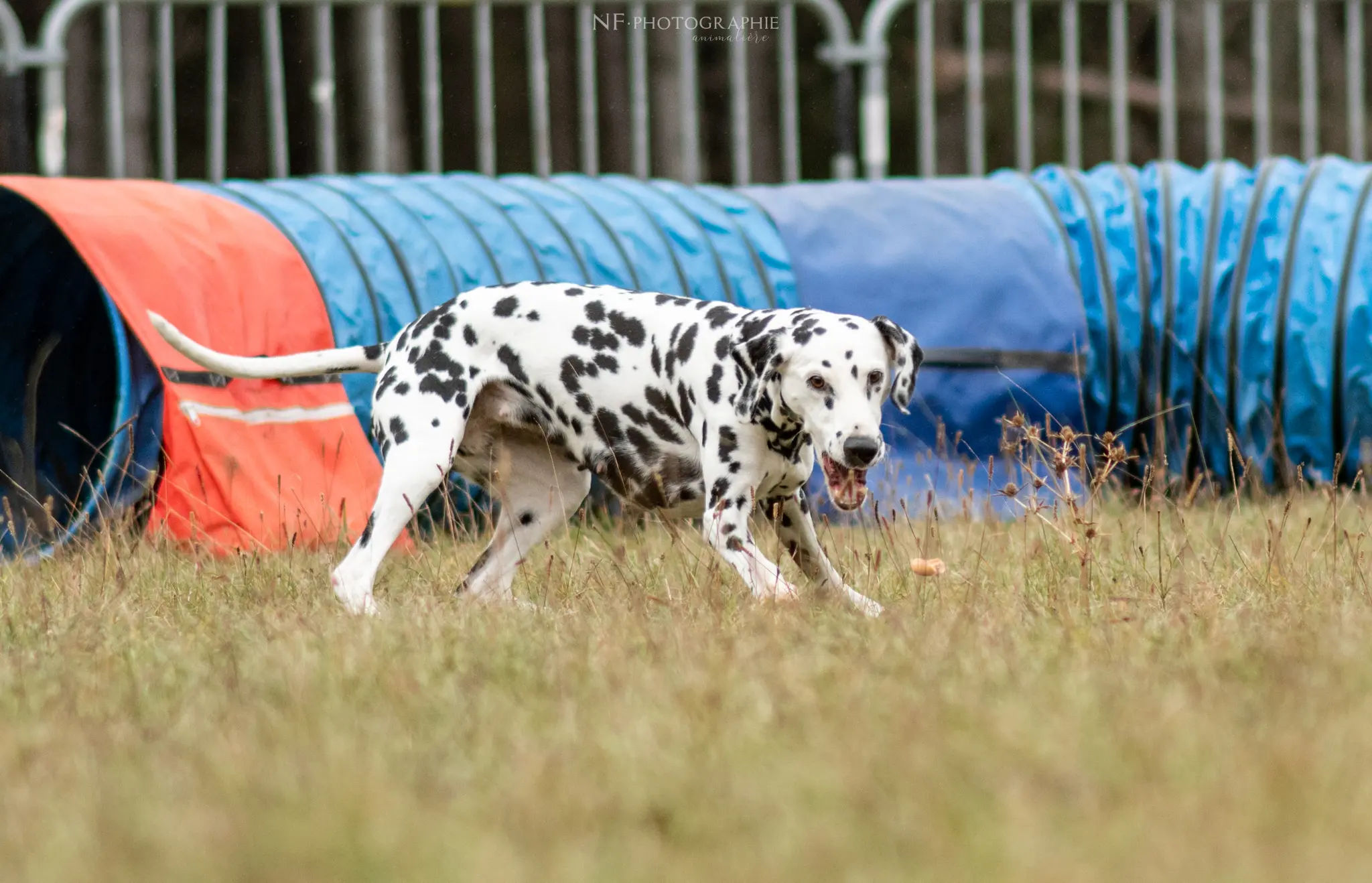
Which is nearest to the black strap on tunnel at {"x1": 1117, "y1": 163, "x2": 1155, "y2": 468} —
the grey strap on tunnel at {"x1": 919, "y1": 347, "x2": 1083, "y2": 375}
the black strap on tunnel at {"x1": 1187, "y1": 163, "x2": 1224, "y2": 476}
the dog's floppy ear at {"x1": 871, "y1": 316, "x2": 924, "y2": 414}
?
the black strap on tunnel at {"x1": 1187, "y1": 163, "x2": 1224, "y2": 476}

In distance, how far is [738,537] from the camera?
15.4ft

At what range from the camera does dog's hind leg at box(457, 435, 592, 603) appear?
5.22 metres

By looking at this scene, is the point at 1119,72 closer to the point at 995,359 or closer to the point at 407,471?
the point at 995,359

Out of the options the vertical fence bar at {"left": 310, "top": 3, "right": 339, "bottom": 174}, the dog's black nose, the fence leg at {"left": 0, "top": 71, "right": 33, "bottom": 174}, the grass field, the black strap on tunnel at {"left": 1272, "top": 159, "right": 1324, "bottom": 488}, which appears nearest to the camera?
the grass field

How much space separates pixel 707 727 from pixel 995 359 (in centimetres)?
473

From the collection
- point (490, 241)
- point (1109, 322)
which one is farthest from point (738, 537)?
point (1109, 322)

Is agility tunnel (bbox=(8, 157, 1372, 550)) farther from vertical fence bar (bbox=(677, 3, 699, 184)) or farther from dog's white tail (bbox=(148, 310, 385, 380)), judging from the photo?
vertical fence bar (bbox=(677, 3, 699, 184))

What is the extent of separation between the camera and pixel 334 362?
5441 mm

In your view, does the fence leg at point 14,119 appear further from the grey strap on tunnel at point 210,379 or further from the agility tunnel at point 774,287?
the grey strap on tunnel at point 210,379

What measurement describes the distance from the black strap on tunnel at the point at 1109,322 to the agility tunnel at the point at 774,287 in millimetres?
12

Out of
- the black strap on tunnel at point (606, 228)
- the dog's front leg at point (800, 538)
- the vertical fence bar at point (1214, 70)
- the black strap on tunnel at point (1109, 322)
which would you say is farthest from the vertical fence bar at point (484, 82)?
the dog's front leg at point (800, 538)

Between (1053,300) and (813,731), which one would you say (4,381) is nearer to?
(1053,300)

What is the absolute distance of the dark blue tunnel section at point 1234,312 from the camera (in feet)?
25.0

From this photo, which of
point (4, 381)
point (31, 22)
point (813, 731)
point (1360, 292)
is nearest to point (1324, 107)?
point (31, 22)
